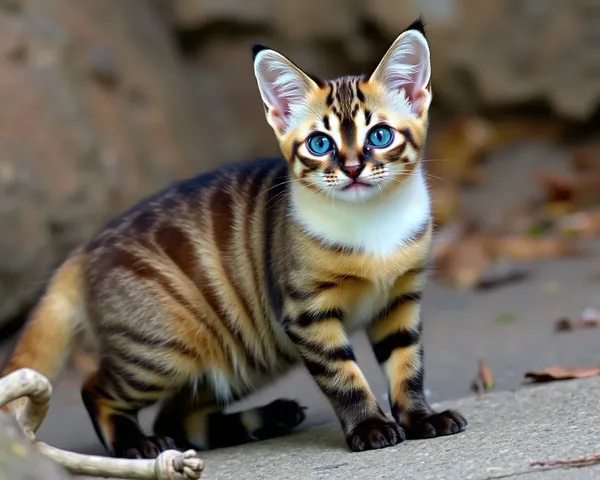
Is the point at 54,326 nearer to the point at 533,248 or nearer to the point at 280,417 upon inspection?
the point at 280,417

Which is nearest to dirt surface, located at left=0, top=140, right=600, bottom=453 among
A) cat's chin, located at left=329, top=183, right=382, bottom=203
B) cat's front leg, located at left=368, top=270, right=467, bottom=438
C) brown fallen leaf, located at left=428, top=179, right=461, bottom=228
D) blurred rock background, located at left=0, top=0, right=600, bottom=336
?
cat's front leg, located at left=368, top=270, right=467, bottom=438

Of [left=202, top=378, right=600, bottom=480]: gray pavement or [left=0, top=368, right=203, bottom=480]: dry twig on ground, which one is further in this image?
[left=202, top=378, right=600, bottom=480]: gray pavement

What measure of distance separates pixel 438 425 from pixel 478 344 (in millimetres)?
1859

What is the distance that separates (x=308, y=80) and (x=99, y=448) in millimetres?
1696

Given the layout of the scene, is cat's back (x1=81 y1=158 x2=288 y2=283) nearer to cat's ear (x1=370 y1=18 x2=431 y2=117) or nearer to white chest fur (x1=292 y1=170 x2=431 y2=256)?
white chest fur (x1=292 y1=170 x2=431 y2=256)

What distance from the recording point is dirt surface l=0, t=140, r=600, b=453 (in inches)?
195

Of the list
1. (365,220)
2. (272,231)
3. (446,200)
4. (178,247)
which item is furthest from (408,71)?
(446,200)

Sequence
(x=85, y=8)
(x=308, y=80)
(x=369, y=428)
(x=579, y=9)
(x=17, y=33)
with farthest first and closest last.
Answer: (x=579, y=9)
(x=85, y=8)
(x=17, y=33)
(x=308, y=80)
(x=369, y=428)

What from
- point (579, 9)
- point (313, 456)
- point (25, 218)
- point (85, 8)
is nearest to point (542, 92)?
point (579, 9)

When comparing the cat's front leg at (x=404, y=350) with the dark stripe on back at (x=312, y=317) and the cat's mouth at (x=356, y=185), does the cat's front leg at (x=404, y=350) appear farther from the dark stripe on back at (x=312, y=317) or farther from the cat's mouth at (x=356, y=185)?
the cat's mouth at (x=356, y=185)

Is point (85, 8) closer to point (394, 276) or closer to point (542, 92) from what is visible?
point (542, 92)

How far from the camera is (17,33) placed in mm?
6617

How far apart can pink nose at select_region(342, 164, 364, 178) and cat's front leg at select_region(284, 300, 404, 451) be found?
485mm

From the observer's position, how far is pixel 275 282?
4.09m
